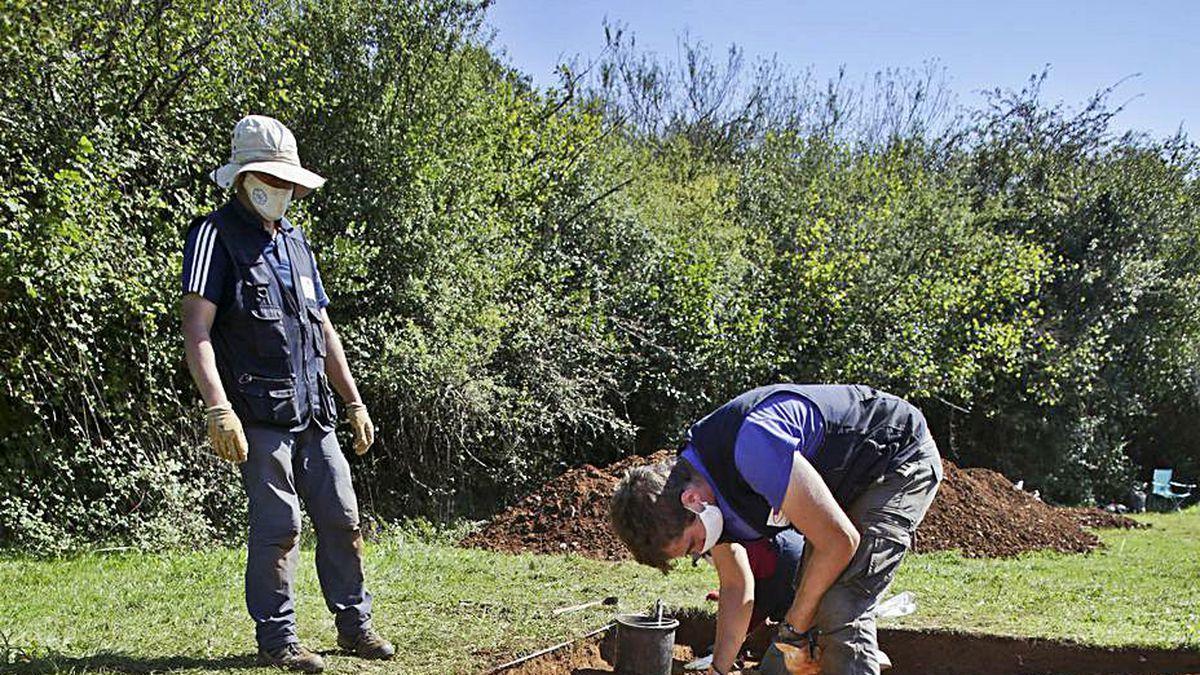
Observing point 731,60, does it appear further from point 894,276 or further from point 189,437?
point 189,437

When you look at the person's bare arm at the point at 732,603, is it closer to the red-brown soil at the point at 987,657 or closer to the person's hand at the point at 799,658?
the person's hand at the point at 799,658

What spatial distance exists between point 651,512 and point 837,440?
0.70m

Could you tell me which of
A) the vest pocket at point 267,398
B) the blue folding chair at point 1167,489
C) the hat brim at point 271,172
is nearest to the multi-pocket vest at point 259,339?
the vest pocket at point 267,398

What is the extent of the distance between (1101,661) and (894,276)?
906 cm

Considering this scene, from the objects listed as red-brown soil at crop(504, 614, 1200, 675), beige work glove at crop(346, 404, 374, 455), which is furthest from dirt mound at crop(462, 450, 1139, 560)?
beige work glove at crop(346, 404, 374, 455)

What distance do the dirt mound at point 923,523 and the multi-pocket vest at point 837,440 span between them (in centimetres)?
499

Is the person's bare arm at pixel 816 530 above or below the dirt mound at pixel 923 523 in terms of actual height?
above

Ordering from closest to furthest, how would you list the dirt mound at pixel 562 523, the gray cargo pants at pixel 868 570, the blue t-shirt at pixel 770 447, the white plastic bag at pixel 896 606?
the blue t-shirt at pixel 770 447 → the gray cargo pants at pixel 868 570 → the white plastic bag at pixel 896 606 → the dirt mound at pixel 562 523

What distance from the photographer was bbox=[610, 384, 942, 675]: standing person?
2.94 meters

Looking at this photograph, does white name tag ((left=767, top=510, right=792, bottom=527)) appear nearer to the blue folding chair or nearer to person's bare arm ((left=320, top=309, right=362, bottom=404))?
person's bare arm ((left=320, top=309, right=362, bottom=404))

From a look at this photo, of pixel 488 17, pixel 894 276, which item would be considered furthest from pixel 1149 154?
pixel 488 17

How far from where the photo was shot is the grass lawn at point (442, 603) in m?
4.14

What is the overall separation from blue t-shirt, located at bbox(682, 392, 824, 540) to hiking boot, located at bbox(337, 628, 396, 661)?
1.78m

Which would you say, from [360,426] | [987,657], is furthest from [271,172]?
[987,657]
